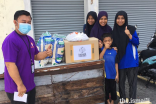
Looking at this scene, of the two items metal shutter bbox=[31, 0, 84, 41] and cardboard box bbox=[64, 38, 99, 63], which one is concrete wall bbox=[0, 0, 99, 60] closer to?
metal shutter bbox=[31, 0, 84, 41]

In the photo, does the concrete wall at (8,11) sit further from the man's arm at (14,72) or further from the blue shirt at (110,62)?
the blue shirt at (110,62)

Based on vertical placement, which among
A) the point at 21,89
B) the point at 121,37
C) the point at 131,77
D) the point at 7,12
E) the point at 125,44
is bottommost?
the point at 131,77

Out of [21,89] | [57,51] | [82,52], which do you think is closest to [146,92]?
[82,52]

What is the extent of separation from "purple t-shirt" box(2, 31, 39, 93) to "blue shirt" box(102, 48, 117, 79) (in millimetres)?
1389

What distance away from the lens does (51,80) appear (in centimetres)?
194

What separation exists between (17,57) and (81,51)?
998 millimetres

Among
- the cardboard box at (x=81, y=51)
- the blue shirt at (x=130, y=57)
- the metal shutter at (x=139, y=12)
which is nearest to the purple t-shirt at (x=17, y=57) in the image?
the cardboard box at (x=81, y=51)

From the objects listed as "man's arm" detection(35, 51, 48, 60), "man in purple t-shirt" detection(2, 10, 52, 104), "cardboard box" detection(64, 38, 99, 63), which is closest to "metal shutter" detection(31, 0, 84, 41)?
"cardboard box" detection(64, 38, 99, 63)

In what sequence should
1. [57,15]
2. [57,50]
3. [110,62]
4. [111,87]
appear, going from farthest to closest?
1. [57,15]
2. [111,87]
3. [110,62]
4. [57,50]

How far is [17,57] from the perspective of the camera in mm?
1451

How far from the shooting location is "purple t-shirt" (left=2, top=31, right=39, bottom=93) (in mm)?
1347

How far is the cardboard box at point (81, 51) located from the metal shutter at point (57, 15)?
107 inches

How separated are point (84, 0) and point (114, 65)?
3.19 m

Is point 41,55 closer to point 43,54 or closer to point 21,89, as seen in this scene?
point 43,54
